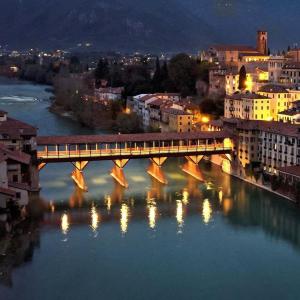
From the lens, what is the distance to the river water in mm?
14719

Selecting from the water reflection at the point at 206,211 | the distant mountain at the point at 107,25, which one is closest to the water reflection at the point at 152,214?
the water reflection at the point at 206,211

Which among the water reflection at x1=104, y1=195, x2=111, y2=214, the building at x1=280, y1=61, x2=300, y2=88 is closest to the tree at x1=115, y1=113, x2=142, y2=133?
the building at x1=280, y1=61, x2=300, y2=88

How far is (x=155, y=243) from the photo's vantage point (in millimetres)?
17875

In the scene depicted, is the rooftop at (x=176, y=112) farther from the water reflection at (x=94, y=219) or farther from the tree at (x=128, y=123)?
the water reflection at (x=94, y=219)

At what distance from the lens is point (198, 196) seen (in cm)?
2319

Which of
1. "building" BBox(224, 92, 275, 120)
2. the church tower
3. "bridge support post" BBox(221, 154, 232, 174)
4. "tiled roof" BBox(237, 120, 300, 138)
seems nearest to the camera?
"tiled roof" BBox(237, 120, 300, 138)

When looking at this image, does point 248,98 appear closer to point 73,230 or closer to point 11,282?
point 73,230

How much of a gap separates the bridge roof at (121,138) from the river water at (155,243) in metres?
1.62

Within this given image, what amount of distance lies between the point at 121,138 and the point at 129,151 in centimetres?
72

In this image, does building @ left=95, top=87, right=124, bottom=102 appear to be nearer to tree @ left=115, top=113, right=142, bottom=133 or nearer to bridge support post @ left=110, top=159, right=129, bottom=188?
tree @ left=115, top=113, right=142, bottom=133

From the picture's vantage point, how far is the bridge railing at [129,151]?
24.5 metres

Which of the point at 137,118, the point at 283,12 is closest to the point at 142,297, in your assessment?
the point at 137,118

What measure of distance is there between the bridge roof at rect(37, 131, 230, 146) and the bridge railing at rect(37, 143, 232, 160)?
1.19 ft

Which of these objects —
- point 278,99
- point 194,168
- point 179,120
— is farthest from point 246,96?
point 194,168
